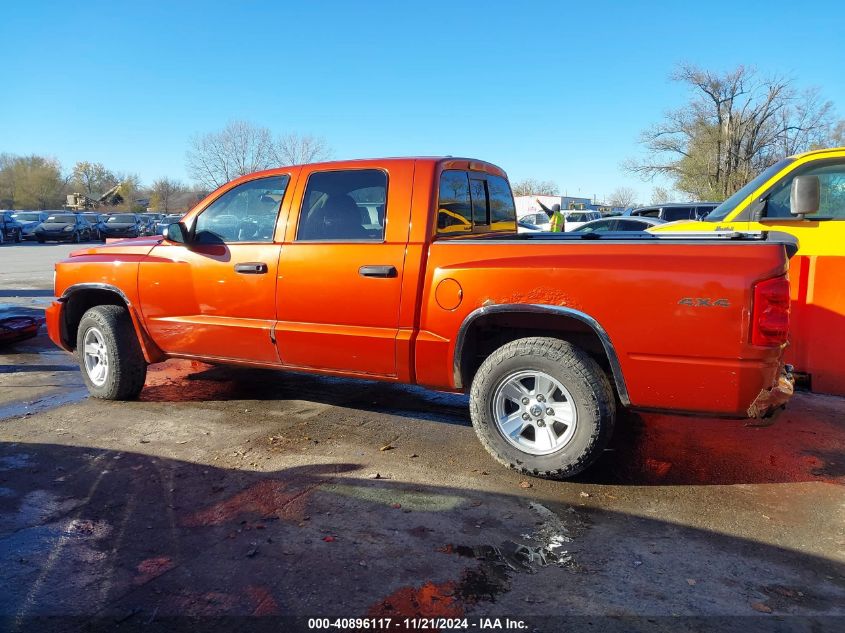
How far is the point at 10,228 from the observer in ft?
105

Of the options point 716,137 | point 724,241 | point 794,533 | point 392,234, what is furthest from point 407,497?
point 716,137

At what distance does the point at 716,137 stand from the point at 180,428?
117 feet

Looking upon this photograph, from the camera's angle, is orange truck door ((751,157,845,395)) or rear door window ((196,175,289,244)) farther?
orange truck door ((751,157,845,395))

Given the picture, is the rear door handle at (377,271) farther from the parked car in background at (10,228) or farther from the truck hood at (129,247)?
the parked car in background at (10,228)

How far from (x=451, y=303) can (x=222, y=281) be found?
Answer: 6.30 ft

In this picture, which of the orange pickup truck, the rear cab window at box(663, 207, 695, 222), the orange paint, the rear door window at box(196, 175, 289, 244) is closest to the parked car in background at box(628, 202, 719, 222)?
the rear cab window at box(663, 207, 695, 222)

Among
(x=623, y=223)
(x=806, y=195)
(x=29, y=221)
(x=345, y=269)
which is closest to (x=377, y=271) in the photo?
(x=345, y=269)

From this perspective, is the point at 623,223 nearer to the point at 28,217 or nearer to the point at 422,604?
the point at 422,604

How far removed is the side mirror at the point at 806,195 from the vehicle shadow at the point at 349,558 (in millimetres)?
3018

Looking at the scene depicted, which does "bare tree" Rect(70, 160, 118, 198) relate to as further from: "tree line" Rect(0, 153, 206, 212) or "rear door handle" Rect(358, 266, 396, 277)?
"rear door handle" Rect(358, 266, 396, 277)

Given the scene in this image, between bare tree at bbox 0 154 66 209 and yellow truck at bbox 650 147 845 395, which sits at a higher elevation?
bare tree at bbox 0 154 66 209

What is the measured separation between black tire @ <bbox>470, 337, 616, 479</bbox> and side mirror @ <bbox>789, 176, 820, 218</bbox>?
256 cm

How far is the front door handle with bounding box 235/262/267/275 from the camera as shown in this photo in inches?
179

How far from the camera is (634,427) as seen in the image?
480 cm
